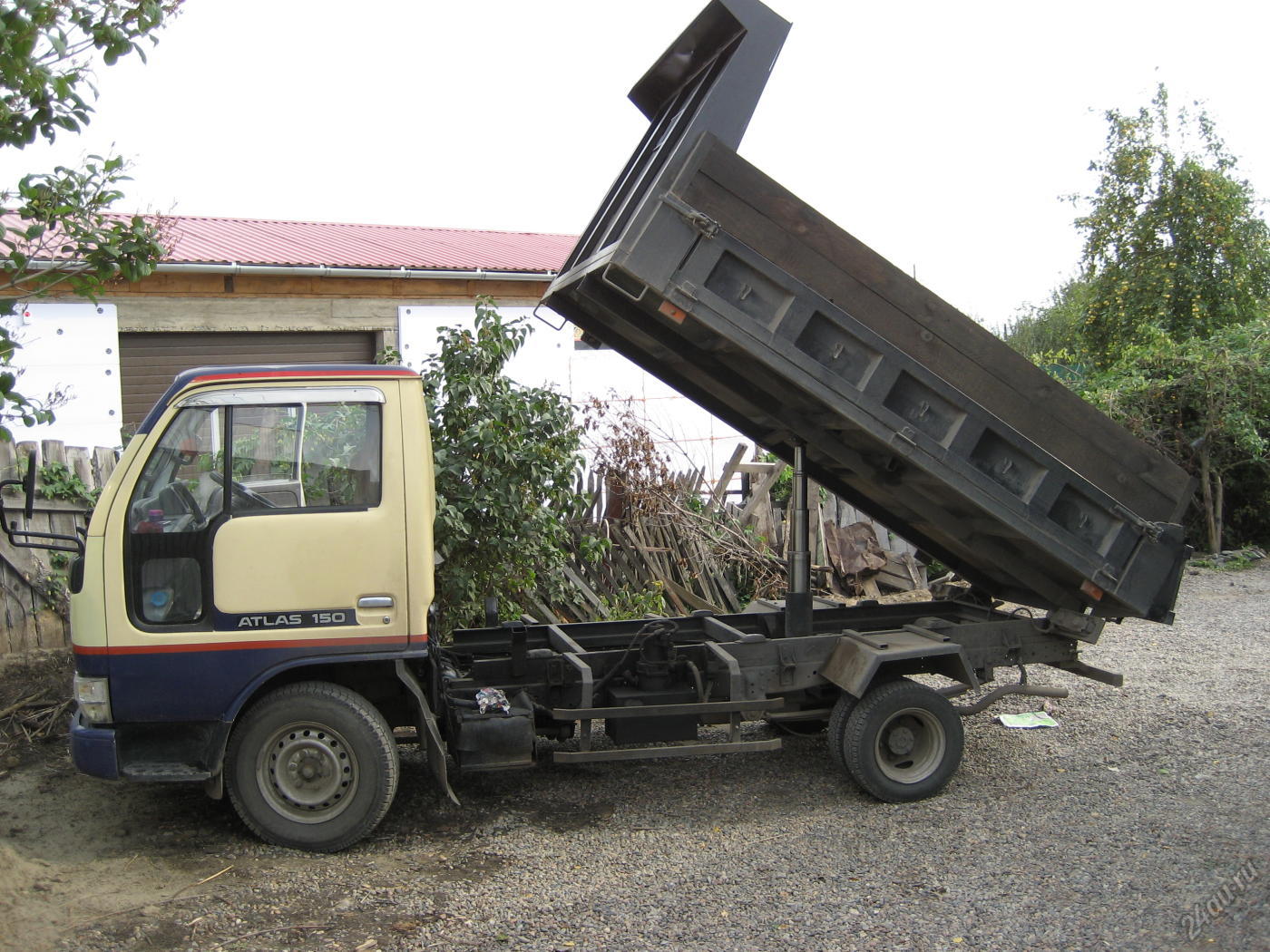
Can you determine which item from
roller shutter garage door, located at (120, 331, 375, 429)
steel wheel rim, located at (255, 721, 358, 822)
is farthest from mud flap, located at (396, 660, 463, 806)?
roller shutter garage door, located at (120, 331, 375, 429)

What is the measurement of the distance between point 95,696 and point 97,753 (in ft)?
0.85

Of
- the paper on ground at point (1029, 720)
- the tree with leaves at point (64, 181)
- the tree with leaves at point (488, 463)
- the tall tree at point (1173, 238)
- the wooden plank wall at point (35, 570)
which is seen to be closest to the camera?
the tree with leaves at point (64, 181)

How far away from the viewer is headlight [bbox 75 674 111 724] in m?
4.84

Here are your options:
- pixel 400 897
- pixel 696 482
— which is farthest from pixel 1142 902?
pixel 696 482

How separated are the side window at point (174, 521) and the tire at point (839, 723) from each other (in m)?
3.43

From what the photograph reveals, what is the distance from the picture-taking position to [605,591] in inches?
394

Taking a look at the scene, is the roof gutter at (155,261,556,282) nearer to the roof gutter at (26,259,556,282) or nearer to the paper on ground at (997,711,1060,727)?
the roof gutter at (26,259,556,282)

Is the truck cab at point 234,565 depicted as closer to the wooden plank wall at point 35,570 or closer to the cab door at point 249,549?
the cab door at point 249,549

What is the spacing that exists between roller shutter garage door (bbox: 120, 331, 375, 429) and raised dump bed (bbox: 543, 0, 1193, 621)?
7.72 m

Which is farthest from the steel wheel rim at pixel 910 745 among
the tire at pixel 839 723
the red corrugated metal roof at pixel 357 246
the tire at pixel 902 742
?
the red corrugated metal roof at pixel 357 246

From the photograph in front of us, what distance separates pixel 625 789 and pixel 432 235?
43.1ft

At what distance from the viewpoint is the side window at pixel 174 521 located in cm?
487

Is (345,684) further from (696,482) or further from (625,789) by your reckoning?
(696,482)

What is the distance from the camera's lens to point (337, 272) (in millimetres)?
12656
